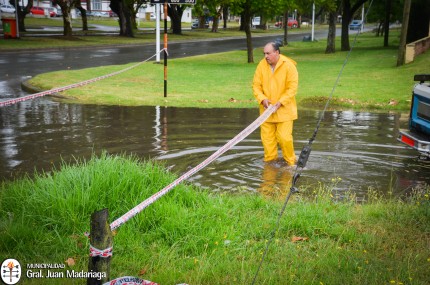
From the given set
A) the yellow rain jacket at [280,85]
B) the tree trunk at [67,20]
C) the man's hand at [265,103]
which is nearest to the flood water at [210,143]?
the yellow rain jacket at [280,85]

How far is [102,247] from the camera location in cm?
407

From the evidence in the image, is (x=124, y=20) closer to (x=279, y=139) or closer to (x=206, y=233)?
(x=279, y=139)

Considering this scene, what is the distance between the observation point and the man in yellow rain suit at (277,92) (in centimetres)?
888

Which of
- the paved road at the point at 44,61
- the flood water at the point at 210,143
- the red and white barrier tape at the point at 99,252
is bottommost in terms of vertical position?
the paved road at the point at 44,61

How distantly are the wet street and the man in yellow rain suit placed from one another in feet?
1.45

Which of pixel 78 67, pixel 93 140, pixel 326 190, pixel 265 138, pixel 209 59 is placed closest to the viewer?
pixel 326 190

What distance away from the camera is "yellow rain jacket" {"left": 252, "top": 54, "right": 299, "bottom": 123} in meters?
8.88

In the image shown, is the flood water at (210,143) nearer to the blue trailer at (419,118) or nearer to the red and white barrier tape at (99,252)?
the blue trailer at (419,118)

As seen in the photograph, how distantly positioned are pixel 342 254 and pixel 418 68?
64.0ft

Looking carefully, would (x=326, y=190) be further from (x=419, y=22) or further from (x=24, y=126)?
(x=419, y=22)

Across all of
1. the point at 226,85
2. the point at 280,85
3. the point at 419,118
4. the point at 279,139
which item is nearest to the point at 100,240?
the point at 280,85

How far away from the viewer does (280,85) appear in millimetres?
8953

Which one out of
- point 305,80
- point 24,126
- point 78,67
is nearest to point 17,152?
point 24,126

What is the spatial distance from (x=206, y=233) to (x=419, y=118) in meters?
4.35
